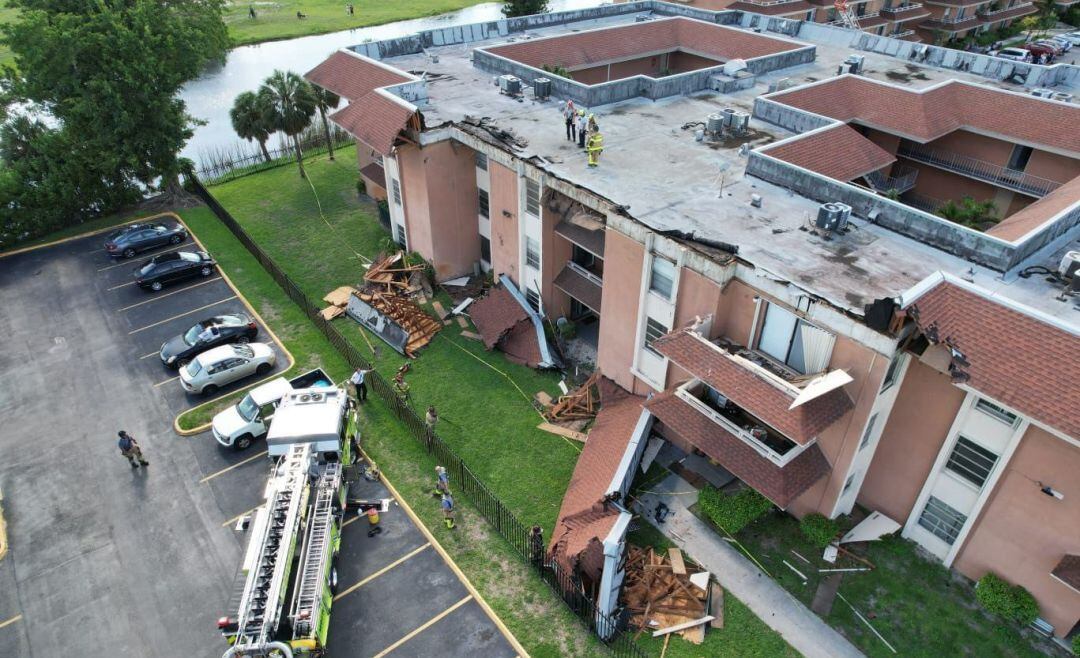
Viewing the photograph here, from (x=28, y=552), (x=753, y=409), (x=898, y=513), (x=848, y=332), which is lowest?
(x=28, y=552)

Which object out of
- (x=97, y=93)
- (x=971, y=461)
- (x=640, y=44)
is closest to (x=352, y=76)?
(x=97, y=93)

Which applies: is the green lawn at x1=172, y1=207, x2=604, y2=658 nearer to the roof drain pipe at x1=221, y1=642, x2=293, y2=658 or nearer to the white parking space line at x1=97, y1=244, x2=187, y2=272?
the roof drain pipe at x1=221, y1=642, x2=293, y2=658

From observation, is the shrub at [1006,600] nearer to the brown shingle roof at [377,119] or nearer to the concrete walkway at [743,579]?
the concrete walkway at [743,579]

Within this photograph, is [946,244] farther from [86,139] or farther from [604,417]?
[86,139]

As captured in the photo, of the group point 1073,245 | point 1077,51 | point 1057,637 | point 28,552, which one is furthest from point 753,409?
point 1077,51

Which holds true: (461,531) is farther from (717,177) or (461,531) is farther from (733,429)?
(717,177)

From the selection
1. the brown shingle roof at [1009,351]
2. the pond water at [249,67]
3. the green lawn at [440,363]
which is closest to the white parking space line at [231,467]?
the green lawn at [440,363]
